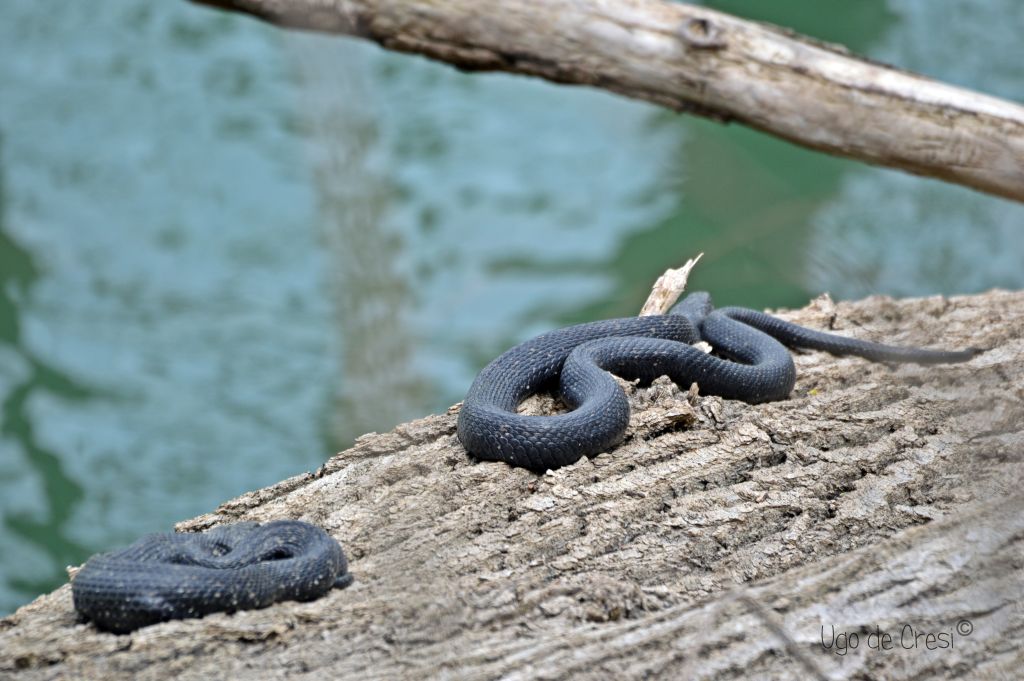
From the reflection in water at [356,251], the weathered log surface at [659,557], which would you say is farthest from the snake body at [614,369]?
the reflection in water at [356,251]

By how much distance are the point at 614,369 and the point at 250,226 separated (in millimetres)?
4859

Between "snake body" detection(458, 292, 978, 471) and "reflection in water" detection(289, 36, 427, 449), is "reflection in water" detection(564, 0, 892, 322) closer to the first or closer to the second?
"snake body" detection(458, 292, 978, 471)

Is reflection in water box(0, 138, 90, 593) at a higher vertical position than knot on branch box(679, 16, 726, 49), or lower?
lower

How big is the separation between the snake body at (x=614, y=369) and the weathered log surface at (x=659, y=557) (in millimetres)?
104

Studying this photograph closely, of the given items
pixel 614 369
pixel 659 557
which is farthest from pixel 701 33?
pixel 659 557

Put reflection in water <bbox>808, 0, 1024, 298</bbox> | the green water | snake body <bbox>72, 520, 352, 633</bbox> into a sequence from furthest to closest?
reflection in water <bbox>808, 0, 1024, 298</bbox> < the green water < snake body <bbox>72, 520, 352, 633</bbox>

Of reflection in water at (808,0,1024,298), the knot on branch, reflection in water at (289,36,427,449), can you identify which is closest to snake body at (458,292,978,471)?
the knot on branch

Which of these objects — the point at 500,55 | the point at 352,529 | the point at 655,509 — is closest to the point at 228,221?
the point at 500,55

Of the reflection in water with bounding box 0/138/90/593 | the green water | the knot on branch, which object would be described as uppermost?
the knot on branch

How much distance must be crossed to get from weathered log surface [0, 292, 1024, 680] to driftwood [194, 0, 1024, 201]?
4.54ft

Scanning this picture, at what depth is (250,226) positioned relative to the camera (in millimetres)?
8141

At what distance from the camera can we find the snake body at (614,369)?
3674mm

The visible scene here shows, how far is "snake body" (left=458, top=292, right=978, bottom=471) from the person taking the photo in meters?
3.67

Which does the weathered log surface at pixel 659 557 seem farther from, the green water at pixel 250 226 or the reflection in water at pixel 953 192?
the reflection in water at pixel 953 192
